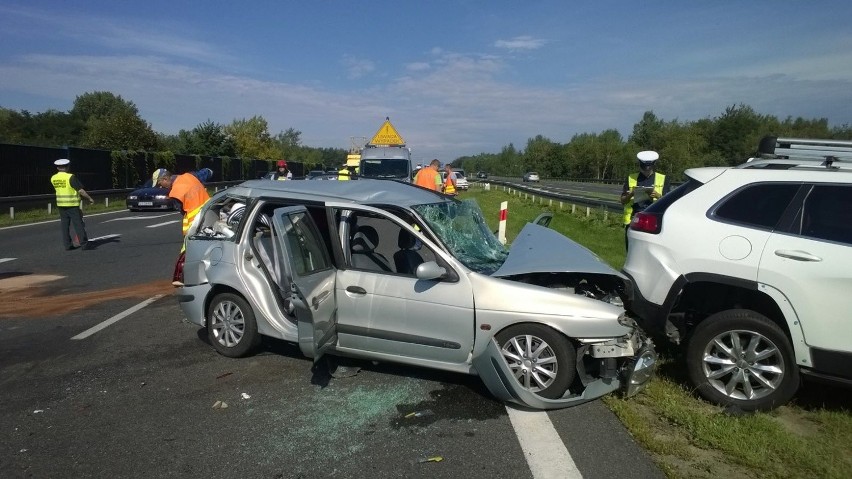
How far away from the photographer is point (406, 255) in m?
5.57

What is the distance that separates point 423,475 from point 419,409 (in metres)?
1.01

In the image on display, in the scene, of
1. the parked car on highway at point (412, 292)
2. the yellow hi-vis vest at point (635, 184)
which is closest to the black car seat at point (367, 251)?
the parked car on highway at point (412, 292)

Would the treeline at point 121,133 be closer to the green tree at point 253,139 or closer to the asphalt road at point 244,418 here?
the green tree at point 253,139

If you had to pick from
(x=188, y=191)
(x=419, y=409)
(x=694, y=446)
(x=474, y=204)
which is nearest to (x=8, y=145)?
(x=188, y=191)

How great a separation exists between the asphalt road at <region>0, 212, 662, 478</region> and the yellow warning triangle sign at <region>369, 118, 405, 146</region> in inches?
788

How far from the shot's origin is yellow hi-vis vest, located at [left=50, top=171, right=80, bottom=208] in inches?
518

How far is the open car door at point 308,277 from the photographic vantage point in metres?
4.75

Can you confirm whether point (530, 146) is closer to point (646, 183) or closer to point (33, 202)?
point (33, 202)

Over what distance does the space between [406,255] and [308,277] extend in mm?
1016

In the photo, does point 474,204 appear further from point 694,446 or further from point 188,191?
point 188,191

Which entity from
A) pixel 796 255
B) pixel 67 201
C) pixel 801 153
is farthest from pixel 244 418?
pixel 67 201

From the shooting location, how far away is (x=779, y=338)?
4520mm

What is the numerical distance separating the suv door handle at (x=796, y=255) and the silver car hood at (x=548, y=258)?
3.75ft

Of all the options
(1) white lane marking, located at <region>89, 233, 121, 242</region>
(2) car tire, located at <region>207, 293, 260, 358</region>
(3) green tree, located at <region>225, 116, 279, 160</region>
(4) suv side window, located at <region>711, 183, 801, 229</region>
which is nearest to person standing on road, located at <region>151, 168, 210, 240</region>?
(2) car tire, located at <region>207, 293, 260, 358</region>
